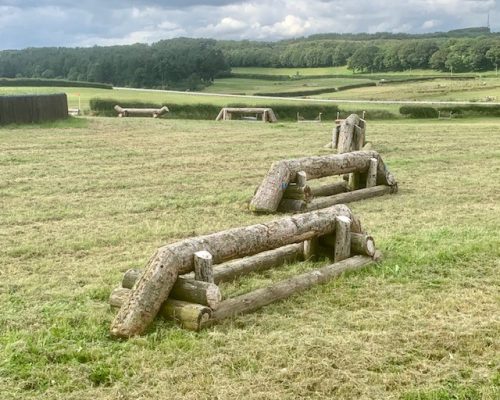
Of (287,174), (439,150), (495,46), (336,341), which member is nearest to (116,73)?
(495,46)

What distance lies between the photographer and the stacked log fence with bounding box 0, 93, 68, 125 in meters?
23.2

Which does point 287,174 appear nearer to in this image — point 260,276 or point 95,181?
point 260,276

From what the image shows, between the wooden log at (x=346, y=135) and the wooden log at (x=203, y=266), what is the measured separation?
11716mm

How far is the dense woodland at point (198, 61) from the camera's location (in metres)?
80.9

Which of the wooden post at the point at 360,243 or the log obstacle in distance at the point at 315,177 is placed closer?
the wooden post at the point at 360,243

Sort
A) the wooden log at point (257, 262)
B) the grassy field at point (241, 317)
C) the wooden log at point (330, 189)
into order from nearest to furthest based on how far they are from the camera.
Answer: the grassy field at point (241, 317) < the wooden log at point (257, 262) < the wooden log at point (330, 189)

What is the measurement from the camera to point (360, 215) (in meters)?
9.41

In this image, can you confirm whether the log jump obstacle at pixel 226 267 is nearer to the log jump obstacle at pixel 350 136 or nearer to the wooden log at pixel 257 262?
the wooden log at pixel 257 262

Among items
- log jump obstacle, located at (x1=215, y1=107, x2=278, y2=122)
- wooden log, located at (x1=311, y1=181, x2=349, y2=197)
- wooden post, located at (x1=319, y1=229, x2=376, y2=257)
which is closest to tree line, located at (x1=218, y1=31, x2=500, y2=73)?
log jump obstacle, located at (x1=215, y1=107, x2=278, y2=122)

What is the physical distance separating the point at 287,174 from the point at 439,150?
898cm

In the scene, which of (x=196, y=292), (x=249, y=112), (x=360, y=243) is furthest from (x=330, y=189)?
(x=249, y=112)

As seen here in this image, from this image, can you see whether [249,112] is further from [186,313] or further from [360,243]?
[186,313]

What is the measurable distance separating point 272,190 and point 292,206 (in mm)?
384

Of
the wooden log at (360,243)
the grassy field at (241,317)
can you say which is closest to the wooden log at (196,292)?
the grassy field at (241,317)
